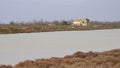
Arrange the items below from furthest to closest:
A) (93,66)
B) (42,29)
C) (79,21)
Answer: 1. (79,21)
2. (42,29)
3. (93,66)

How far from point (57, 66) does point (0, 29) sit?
64519mm

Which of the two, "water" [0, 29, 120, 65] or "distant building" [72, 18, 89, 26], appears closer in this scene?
"water" [0, 29, 120, 65]

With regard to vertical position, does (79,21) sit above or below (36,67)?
below

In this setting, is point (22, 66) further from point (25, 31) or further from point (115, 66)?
point (25, 31)

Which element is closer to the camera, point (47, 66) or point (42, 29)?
point (47, 66)

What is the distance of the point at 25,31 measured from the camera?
267 feet

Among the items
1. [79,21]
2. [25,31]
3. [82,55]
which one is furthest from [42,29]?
[82,55]

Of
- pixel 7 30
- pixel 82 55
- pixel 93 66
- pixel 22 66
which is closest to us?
pixel 93 66

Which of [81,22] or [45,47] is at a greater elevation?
[45,47]

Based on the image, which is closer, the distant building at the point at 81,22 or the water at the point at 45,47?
the water at the point at 45,47

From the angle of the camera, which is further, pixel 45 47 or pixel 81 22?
pixel 81 22

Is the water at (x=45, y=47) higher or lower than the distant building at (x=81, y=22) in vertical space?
higher

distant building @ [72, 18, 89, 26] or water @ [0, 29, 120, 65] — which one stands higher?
water @ [0, 29, 120, 65]

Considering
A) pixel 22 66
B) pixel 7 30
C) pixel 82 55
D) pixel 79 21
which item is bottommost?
pixel 79 21
